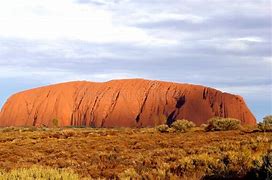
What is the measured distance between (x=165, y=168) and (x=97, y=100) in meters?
123

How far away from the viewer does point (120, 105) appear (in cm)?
13000

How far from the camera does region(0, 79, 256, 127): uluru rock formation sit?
12188 centimetres

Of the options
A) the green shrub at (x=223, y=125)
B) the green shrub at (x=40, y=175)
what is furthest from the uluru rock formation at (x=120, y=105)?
the green shrub at (x=40, y=175)

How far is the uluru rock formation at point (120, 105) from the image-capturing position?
400 feet

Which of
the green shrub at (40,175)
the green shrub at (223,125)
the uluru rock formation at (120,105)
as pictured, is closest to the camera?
the green shrub at (40,175)

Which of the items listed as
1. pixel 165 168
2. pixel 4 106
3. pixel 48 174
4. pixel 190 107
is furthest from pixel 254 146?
pixel 4 106

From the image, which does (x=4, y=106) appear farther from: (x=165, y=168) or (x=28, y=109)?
(x=165, y=168)

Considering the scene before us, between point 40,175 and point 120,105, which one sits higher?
point 40,175

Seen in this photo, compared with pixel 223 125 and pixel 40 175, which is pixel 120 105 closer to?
pixel 223 125

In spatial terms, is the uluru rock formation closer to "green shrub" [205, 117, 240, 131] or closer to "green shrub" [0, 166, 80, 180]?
"green shrub" [205, 117, 240, 131]

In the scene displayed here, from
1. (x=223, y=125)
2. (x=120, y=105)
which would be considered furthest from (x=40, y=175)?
(x=120, y=105)

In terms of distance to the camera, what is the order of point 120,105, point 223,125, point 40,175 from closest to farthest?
point 40,175
point 223,125
point 120,105

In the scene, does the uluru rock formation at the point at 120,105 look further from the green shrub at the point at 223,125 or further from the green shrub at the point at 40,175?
the green shrub at the point at 40,175

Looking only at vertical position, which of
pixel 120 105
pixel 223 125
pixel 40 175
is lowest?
pixel 120 105
